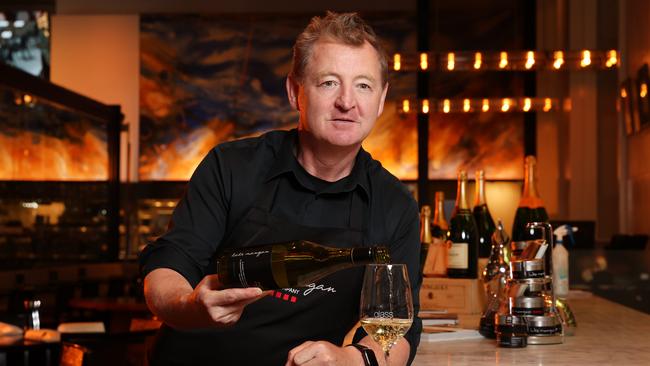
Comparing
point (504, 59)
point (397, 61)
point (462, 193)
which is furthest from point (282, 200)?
point (504, 59)

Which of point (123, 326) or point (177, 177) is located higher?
point (177, 177)

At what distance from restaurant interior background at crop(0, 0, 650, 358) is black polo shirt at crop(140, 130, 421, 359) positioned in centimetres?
465

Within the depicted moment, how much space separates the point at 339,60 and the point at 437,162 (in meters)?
9.59

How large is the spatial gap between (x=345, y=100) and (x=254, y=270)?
0.48 meters

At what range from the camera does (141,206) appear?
12.1m

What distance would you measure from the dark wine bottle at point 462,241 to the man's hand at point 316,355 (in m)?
1.45

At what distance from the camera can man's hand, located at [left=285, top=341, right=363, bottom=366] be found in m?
1.56

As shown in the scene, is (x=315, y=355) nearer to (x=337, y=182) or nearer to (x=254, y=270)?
(x=254, y=270)

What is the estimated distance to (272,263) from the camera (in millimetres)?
1593

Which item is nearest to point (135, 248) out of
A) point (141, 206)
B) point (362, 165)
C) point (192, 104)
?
point (141, 206)

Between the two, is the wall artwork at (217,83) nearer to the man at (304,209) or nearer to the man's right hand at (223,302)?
the man at (304,209)

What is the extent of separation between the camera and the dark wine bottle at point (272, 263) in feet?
5.21

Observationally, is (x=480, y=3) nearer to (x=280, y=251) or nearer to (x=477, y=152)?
(x=477, y=152)
